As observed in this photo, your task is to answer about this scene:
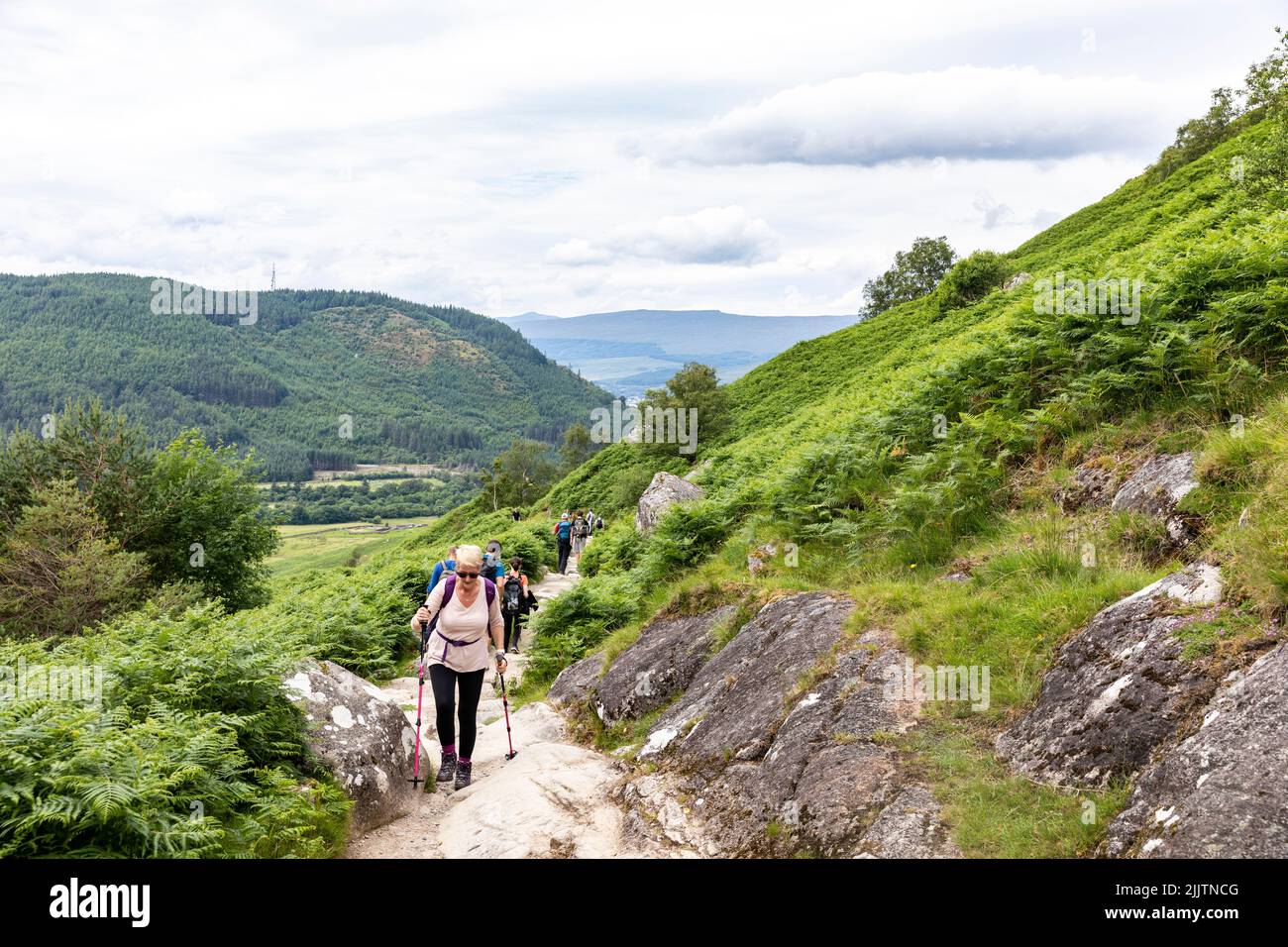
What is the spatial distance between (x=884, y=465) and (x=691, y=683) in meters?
4.73

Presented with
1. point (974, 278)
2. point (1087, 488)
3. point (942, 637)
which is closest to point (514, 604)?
point (942, 637)

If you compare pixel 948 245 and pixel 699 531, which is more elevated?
pixel 948 245

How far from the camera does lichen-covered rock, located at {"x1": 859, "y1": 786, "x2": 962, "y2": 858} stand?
17.8 ft

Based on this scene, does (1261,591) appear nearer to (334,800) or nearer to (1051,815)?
(1051,815)

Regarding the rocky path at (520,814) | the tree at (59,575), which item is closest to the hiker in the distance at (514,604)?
the rocky path at (520,814)

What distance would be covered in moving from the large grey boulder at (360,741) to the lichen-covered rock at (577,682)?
10.6ft

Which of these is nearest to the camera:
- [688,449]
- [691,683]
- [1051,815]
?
[1051,815]

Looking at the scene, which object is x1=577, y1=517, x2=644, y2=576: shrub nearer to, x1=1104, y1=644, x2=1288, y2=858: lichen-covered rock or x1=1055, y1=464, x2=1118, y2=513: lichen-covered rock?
x1=1055, y1=464, x2=1118, y2=513: lichen-covered rock

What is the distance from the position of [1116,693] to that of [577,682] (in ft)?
27.4

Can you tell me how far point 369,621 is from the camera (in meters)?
17.0
